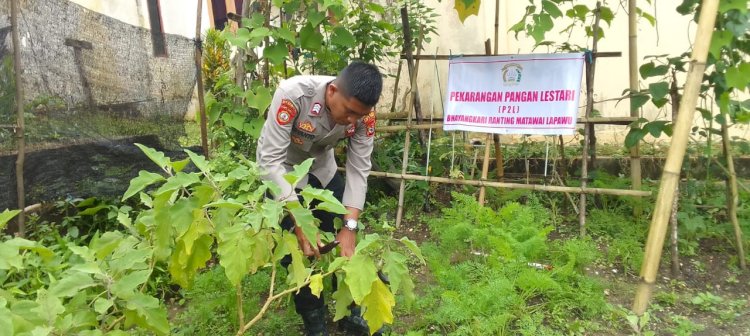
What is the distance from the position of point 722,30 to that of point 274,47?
2940 millimetres

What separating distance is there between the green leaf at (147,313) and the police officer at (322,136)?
64 centimetres

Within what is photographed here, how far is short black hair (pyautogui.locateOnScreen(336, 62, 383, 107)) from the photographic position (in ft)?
7.07

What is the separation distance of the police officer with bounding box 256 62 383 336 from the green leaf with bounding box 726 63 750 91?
2064 millimetres

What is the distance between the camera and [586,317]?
2930 millimetres

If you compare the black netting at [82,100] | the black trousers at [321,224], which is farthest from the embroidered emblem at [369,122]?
the black netting at [82,100]

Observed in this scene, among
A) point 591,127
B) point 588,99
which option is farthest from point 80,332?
point 591,127

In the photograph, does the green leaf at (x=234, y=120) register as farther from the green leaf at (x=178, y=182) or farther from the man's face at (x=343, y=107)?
the green leaf at (x=178, y=182)

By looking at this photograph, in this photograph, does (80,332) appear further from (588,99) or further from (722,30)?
(588,99)

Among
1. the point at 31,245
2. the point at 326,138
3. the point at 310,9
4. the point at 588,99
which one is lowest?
the point at 31,245

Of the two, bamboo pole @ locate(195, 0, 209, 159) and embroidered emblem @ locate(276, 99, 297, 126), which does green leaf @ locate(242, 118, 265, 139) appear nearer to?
bamboo pole @ locate(195, 0, 209, 159)

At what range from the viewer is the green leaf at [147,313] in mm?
1737

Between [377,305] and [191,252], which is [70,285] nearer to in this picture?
[191,252]

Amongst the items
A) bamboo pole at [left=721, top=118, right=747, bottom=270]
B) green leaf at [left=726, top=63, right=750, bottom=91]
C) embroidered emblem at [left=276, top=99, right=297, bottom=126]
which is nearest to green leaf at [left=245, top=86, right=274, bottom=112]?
embroidered emblem at [left=276, top=99, right=297, bottom=126]

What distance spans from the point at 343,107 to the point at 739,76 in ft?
7.57
